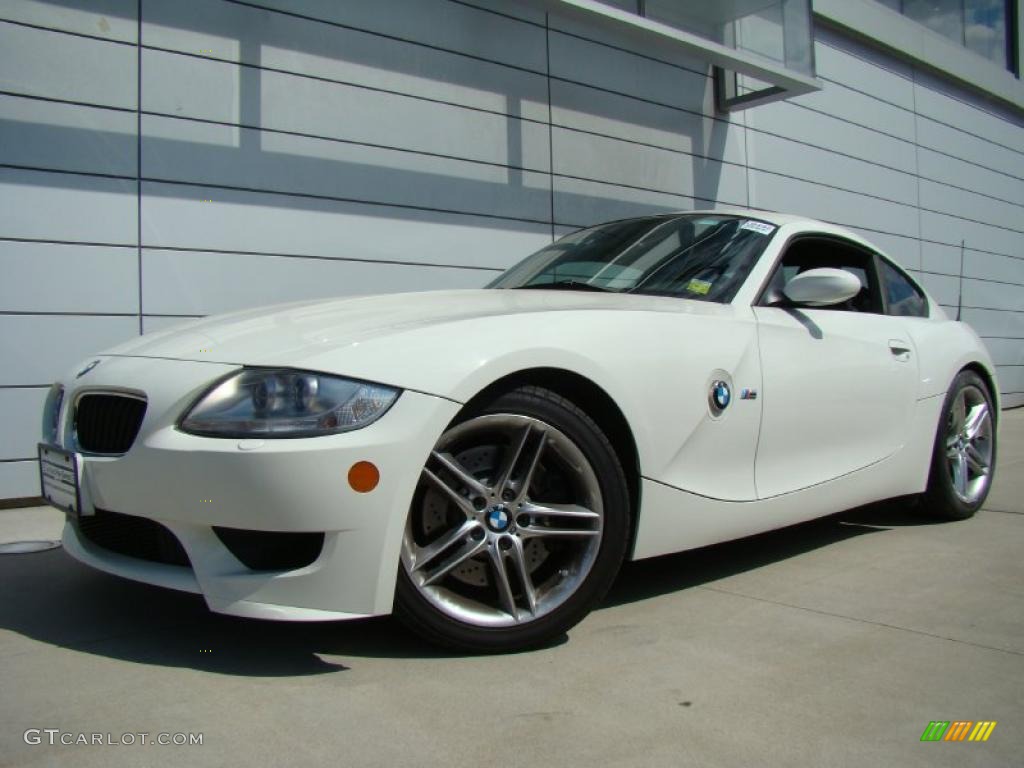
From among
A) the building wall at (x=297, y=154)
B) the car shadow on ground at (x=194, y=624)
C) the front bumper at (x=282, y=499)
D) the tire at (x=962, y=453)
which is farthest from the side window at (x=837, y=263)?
the building wall at (x=297, y=154)

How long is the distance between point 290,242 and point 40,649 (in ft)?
14.2

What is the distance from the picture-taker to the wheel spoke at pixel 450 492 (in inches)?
92.0

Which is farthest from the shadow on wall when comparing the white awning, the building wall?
the white awning

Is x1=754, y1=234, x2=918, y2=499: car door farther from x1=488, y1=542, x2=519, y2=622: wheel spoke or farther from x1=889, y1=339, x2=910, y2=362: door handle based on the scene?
x1=488, y1=542, x2=519, y2=622: wheel spoke

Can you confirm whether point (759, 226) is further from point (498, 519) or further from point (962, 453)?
point (498, 519)

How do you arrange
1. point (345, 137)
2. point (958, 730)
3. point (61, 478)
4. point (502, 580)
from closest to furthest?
point (958, 730)
point (502, 580)
point (61, 478)
point (345, 137)

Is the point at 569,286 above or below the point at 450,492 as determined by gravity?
above

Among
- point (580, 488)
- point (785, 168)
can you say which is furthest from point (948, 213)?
point (580, 488)

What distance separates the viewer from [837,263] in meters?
4.18

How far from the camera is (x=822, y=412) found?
340 centimetres

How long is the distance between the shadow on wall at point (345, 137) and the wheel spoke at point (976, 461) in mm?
4263

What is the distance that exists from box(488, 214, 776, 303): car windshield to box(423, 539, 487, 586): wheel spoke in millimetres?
1269

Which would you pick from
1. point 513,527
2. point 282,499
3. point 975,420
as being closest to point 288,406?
point 282,499

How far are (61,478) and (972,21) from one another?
16.5 meters
